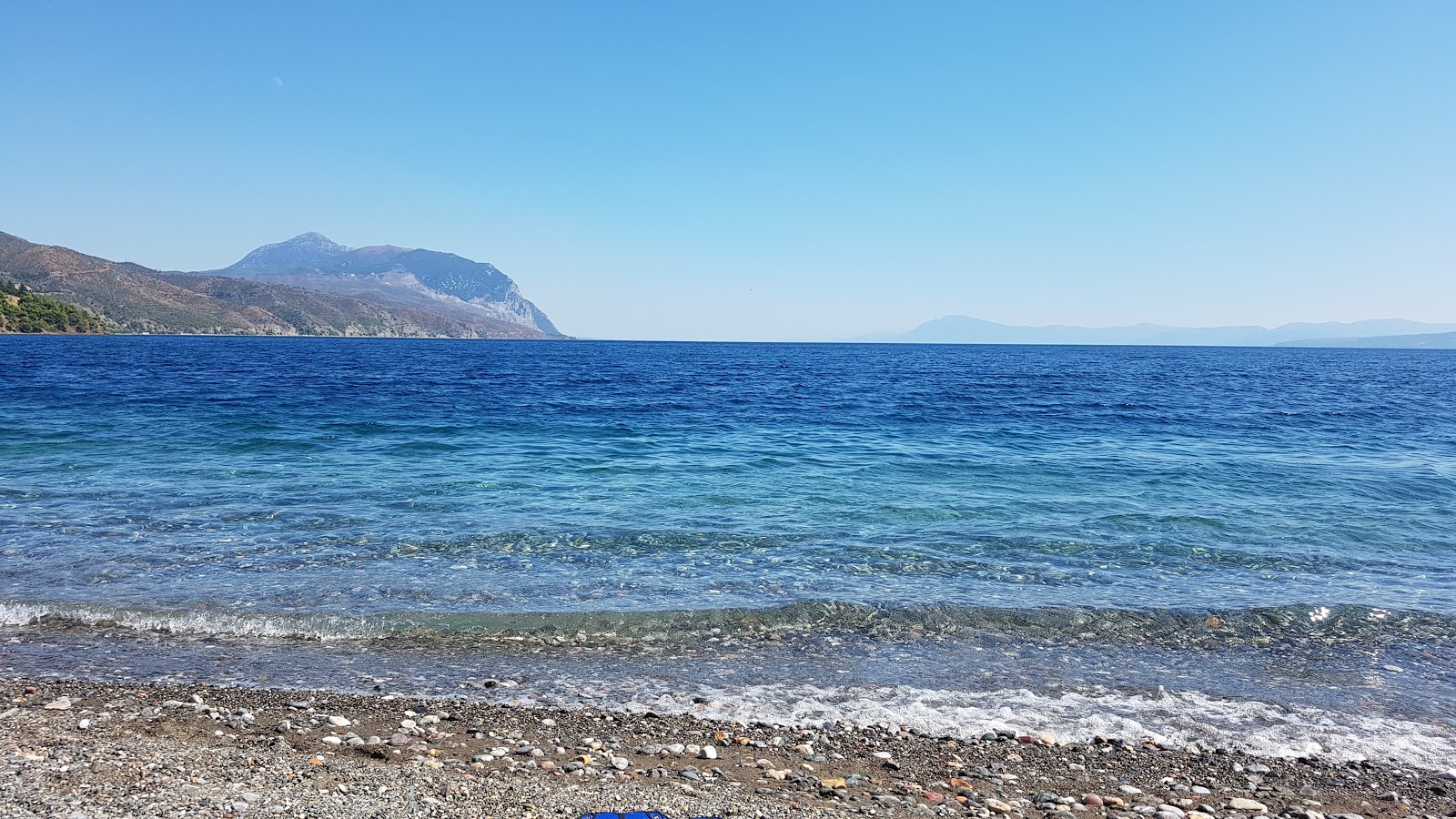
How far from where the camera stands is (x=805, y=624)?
10.1 meters

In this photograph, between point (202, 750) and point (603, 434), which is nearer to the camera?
point (202, 750)

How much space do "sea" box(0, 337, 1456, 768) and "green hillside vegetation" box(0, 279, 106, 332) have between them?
152017 mm

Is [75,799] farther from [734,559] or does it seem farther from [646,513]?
[646,513]

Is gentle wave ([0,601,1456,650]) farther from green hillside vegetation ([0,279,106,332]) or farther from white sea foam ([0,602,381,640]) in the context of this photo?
green hillside vegetation ([0,279,106,332])

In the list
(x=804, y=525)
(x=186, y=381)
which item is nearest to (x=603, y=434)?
(x=804, y=525)

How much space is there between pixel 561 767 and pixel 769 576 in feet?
20.2

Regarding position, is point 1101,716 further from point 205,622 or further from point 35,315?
point 35,315

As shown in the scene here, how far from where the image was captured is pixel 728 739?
6871mm

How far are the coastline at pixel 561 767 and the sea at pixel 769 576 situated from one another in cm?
47

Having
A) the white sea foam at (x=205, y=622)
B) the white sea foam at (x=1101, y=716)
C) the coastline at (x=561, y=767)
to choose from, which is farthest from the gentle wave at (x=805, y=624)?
the coastline at (x=561, y=767)

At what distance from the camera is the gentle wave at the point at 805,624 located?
9523mm

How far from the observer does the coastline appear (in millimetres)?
5602

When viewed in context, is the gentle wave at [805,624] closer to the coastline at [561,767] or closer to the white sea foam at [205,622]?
the white sea foam at [205,622]

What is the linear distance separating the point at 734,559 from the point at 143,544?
9.49 meters
